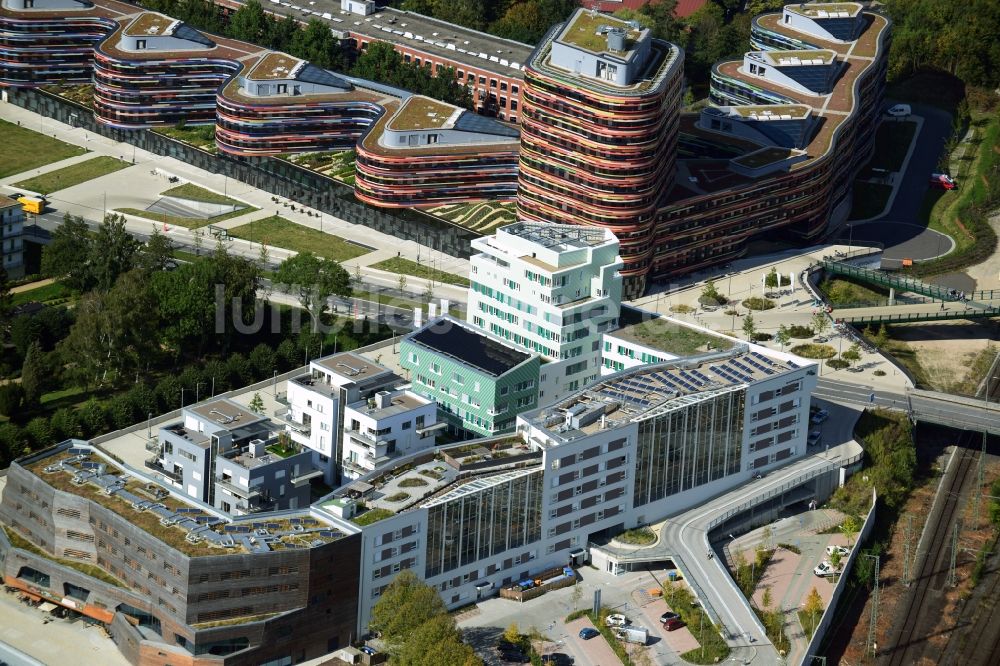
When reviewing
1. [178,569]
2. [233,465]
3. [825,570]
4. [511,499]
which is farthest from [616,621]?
[178,569]

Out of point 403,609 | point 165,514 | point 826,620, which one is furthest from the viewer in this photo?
point 826,620

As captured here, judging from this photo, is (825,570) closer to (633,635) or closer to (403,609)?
(633,635)

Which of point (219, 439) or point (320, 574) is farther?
point (219, 439)

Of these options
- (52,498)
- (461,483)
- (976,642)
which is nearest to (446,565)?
(461,483)

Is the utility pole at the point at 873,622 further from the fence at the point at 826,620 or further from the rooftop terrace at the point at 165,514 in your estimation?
the rooftop terrace at the point at 165,514

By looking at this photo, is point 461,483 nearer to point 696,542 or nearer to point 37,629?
point 696,542

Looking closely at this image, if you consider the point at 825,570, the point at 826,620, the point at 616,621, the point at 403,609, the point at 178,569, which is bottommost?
the point at 826,620
